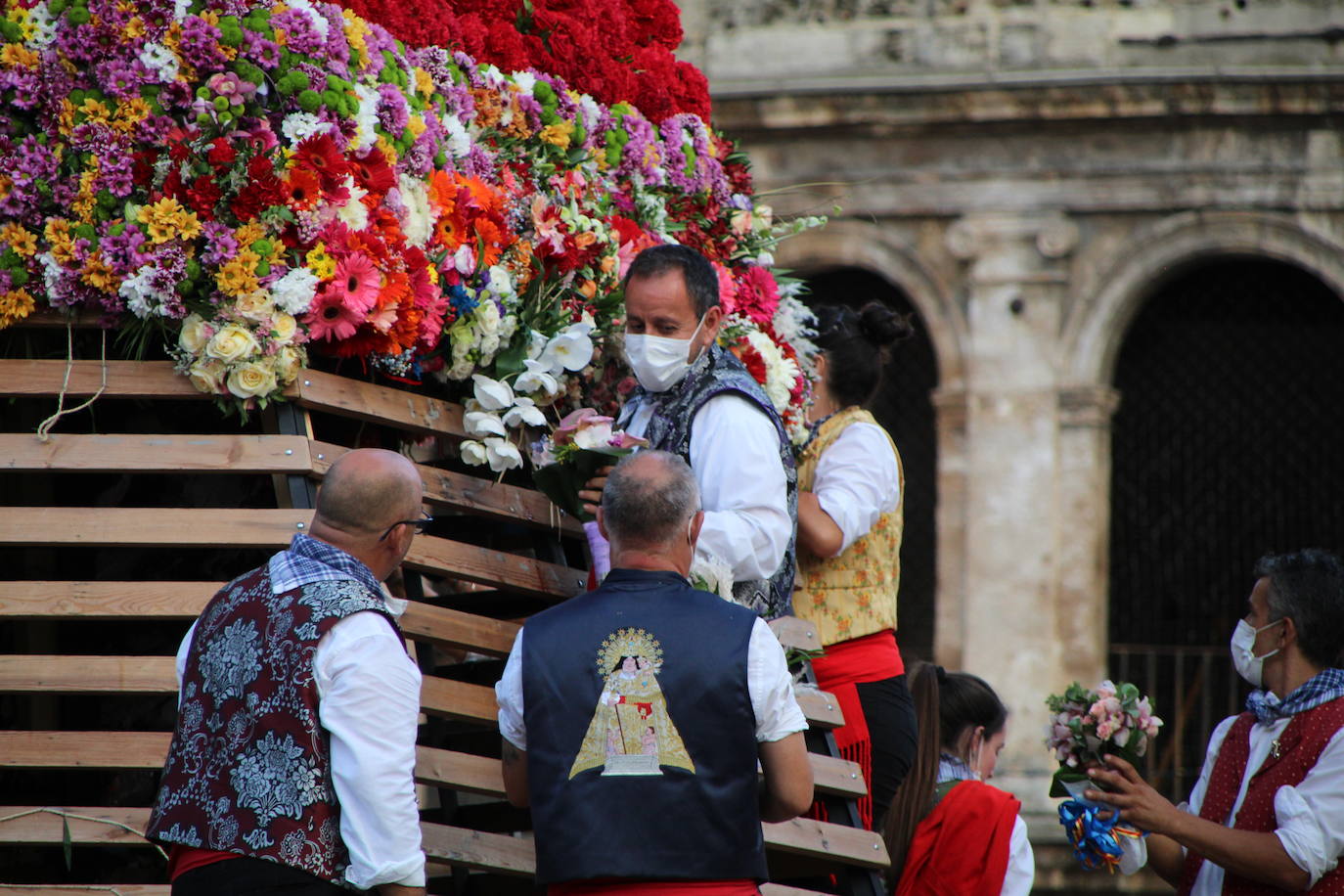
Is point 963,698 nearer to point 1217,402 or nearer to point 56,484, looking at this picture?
point 56,484

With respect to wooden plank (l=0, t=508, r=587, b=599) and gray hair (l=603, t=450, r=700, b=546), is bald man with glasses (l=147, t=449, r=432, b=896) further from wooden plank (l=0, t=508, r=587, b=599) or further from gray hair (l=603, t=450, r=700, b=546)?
wooden plank (l=0, t=508, r=587, b=599)

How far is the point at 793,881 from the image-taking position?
4.68m

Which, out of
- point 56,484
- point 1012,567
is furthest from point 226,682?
point 1012,567

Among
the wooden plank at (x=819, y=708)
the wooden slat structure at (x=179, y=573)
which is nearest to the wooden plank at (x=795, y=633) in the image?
the wooden slat structure at (x=179, y=573)

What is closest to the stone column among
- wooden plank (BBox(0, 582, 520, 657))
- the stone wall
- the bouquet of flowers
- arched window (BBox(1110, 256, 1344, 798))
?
the stone wall

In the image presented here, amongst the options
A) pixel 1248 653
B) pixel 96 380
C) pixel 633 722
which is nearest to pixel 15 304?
pixel 96 380

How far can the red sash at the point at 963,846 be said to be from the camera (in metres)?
4.79

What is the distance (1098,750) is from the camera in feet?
15.4

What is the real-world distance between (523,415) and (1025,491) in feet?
27.2

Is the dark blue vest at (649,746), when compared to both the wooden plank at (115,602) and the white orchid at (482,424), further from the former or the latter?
the white orchid at (482,424)

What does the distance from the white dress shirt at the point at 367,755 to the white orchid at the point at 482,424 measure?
1243mm

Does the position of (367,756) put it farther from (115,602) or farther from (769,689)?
(115,602)

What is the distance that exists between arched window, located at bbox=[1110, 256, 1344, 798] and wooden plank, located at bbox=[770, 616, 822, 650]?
841cm

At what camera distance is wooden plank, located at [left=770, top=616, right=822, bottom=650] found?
4227 millimetres
